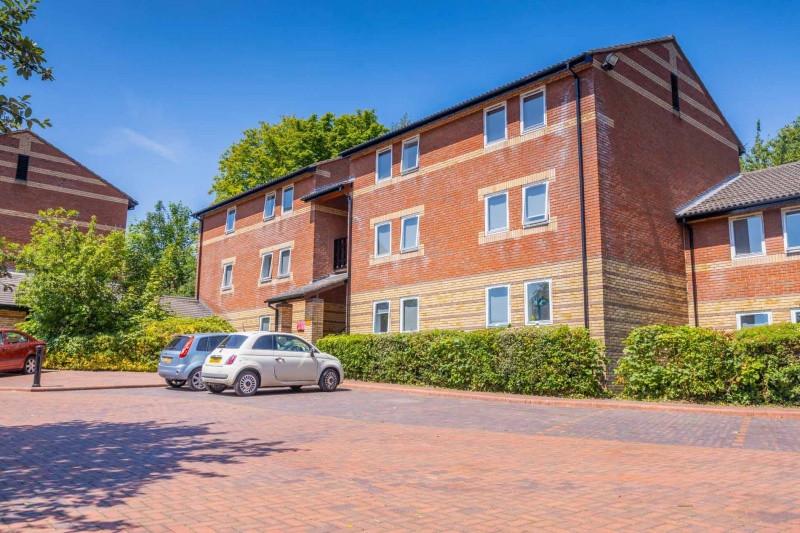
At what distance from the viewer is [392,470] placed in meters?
7.14

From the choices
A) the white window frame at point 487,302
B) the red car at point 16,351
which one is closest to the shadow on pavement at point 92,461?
the white window frame at point 487,302

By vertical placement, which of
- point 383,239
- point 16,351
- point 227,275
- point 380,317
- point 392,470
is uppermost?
point 383,239

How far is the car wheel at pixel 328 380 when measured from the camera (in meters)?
16.9

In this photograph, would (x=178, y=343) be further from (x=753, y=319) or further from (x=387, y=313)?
(x=753, y=319)

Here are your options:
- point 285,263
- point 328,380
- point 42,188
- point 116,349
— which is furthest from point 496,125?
point 42,188

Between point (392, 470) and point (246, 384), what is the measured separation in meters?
9.24

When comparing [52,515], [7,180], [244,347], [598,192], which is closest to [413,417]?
[244,347]

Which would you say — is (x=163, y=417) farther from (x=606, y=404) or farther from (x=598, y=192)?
(x=598, y=192)

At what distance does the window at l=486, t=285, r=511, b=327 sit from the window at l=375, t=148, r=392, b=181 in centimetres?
704

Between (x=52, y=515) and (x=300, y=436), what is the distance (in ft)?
15.0

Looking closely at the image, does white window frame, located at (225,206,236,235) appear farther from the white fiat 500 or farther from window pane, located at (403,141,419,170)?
the white fiat 500

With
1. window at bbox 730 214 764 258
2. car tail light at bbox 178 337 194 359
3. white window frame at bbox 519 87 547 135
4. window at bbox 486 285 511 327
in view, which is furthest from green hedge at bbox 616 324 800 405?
car tail light at bbox 178 337 194 359

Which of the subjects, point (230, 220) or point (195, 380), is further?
point (230, 220)

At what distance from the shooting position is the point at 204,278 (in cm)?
3544
